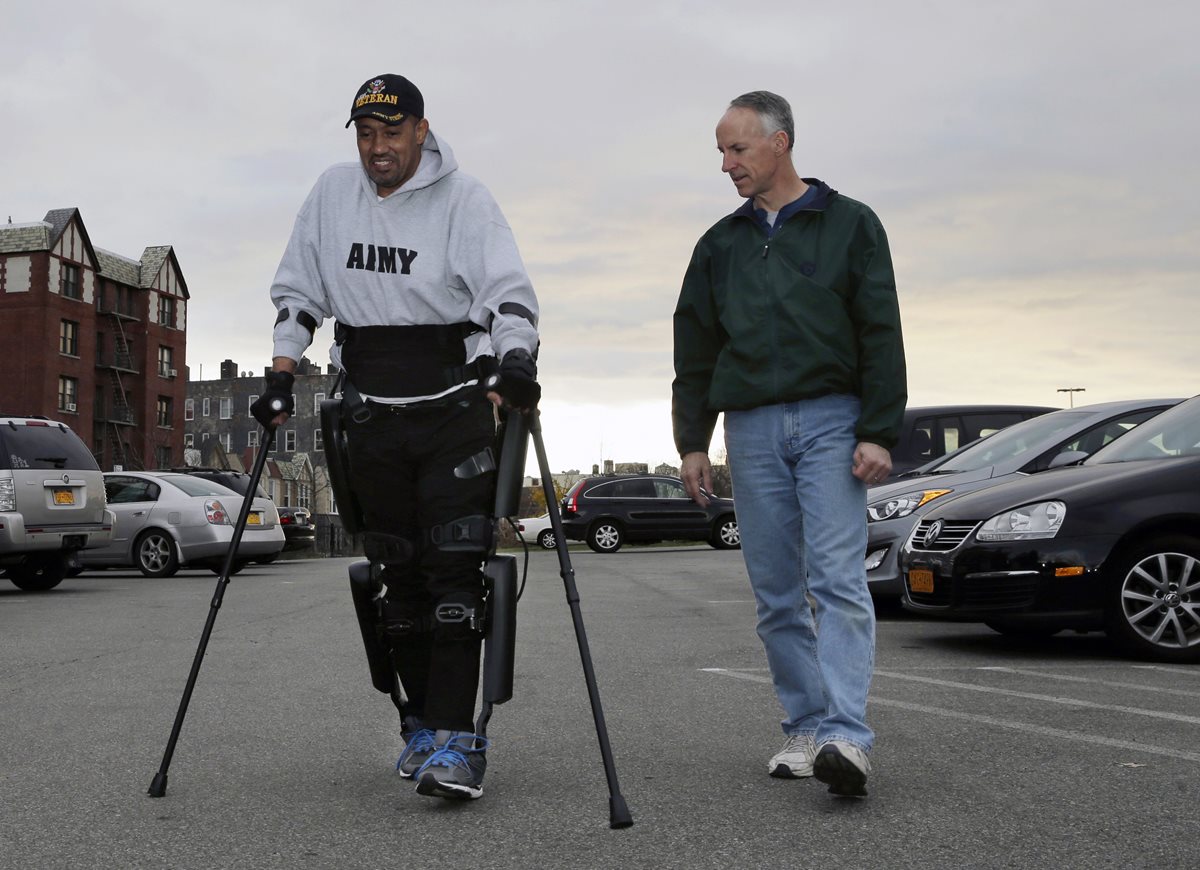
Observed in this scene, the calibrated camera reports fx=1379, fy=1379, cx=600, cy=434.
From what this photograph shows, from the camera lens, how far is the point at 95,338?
2446 inches

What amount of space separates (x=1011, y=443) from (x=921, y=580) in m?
2.62

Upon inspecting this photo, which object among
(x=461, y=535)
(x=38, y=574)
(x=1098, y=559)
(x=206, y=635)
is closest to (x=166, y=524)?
(x=38, y=574)

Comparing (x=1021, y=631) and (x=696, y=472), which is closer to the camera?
(x=696, y=472)

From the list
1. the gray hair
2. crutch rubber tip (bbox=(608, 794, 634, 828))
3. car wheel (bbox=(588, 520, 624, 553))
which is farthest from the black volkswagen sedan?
car wheel (bbox=(588, 520, 624, 553))

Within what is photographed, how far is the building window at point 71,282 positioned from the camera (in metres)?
59.2

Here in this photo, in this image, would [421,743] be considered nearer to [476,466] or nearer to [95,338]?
[476,466]

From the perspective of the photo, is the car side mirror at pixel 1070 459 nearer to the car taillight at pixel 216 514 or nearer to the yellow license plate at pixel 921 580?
the yellow license plate at pixel 921 580

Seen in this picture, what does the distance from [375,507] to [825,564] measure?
137 centimetres

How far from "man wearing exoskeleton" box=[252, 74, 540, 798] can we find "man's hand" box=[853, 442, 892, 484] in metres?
0.98

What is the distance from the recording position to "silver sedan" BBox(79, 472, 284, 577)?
706 inches

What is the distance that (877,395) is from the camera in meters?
4.12

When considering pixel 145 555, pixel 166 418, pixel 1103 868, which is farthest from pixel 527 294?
pixel 166 418

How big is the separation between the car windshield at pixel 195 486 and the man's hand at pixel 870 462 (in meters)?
15.5

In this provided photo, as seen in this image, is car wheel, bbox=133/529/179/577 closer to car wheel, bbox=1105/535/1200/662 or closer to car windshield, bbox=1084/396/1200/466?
car windshield, bbox=1084/396/1200/466
